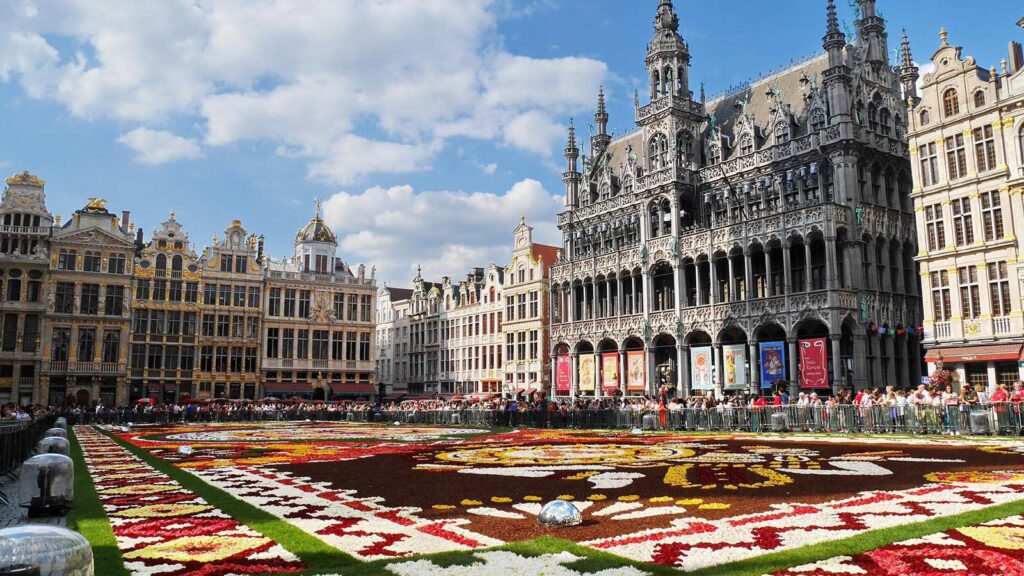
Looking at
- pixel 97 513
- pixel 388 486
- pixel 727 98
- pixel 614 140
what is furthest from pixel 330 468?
pixel 614 140

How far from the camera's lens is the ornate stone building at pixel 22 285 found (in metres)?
52.0

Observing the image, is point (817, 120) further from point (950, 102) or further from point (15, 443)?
point (15, 443)

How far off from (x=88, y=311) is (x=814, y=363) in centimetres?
5042

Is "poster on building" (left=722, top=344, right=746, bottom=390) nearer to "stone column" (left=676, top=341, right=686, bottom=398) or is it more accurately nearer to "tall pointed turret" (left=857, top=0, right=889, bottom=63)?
"stone column" (left=676, top=341, right=686, bottom=398)

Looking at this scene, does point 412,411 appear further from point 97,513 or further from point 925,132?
point 97,513

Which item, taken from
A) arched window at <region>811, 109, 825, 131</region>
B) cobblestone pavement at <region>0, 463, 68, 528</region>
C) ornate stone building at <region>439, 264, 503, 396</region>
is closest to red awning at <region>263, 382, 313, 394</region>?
ornate stone building at <region>439, 264, 503, 396</region>

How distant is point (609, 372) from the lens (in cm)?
5034

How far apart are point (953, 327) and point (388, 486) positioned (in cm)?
3009

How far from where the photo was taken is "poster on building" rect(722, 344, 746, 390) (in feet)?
136

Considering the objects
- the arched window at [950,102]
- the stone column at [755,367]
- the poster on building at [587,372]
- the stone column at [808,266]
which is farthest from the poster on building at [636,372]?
the arched window at [950,102]

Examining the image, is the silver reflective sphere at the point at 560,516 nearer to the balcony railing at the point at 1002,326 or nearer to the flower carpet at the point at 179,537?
the flower carpet at the point at 179,537

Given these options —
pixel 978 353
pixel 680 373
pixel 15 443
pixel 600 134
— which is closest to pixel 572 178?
pixel 600 134

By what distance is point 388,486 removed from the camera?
36.1 ft

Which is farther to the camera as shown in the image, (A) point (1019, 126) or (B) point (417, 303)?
(B) point (417, 303)
